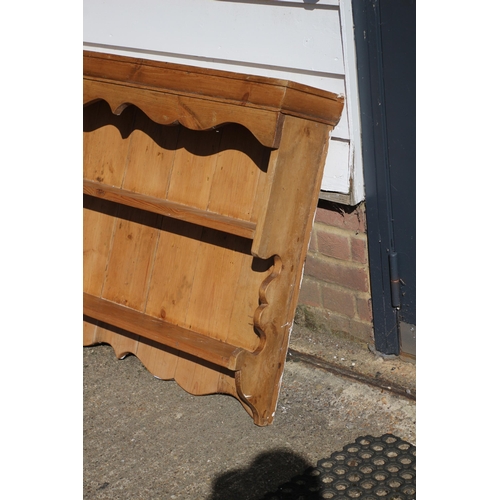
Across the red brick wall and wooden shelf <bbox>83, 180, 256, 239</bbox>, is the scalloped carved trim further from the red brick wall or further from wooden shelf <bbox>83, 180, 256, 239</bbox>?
the red brick wall

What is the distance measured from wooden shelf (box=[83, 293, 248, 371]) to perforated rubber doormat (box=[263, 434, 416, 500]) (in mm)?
463

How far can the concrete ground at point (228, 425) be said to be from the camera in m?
2.46

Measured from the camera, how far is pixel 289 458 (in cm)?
253

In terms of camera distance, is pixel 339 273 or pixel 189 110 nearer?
pixel 189 110

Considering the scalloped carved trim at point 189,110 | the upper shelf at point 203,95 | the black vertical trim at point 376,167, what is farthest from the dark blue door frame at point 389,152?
the scalloped carved trim at point 189,110

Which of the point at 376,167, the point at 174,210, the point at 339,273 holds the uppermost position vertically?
the point at 376,167

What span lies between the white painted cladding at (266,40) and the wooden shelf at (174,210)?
53cm

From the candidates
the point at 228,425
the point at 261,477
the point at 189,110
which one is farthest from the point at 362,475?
the point at 189,110

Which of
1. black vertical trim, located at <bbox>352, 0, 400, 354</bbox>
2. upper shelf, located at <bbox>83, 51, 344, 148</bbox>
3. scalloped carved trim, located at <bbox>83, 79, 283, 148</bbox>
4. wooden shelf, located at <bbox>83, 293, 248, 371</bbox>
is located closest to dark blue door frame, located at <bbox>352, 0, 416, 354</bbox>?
black vertical trim, located at <bbox>352, 0, 400, 354</bbox>

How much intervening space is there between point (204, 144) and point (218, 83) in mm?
413

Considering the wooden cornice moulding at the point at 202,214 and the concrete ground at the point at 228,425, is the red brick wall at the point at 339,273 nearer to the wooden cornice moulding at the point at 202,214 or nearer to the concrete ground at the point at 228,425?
the concrete ground at the point at 228,425

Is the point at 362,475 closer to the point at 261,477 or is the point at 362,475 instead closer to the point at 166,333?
the point at 261,477

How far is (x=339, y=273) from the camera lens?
3102 millimetres

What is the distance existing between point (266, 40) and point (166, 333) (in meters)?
1.20
